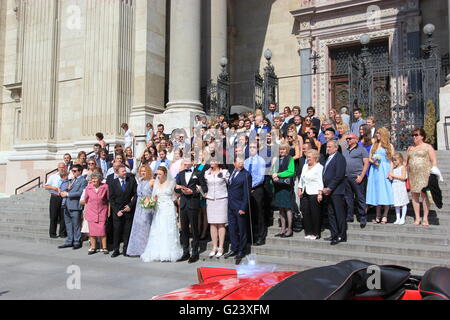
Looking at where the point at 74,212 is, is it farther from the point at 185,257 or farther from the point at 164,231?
the point at 185,257

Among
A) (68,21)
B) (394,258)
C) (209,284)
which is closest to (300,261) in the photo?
(394,258)

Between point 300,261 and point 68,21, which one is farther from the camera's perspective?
point 68,21

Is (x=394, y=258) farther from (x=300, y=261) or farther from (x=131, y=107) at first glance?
(x=131, y=107)

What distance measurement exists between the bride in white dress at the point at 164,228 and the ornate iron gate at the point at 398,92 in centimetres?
847

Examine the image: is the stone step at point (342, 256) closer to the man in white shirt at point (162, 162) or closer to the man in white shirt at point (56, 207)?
the man in white shirt at point (162, 162)


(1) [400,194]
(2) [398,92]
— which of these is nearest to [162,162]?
(1) [400,194]

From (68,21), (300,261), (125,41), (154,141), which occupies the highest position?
(68,21)

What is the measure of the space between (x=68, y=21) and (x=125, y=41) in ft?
10.7

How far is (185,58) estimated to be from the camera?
15023 millimetres

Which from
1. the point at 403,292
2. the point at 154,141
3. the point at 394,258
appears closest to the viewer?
the point at 403,292

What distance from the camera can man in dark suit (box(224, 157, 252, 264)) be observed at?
7771 millimetres

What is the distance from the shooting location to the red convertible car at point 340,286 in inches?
93.0
